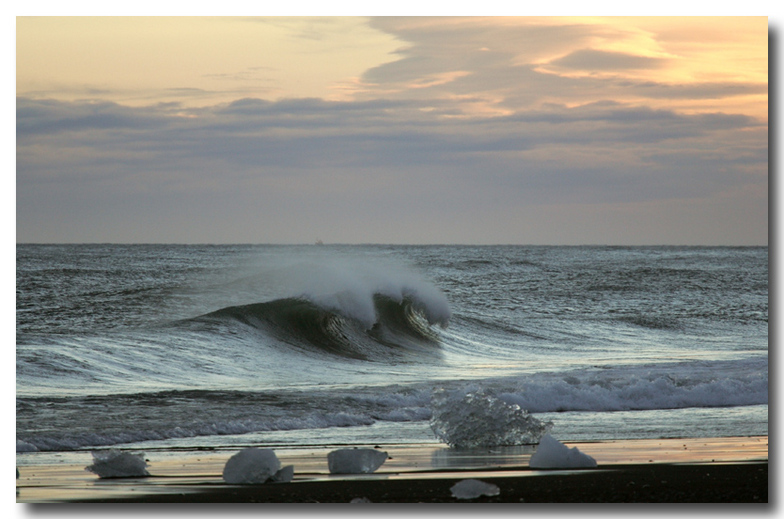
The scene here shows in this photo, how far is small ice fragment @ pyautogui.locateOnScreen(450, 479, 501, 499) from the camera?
3.94 meters

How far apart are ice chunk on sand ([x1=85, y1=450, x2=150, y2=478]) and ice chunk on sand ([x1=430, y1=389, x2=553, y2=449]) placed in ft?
5.66

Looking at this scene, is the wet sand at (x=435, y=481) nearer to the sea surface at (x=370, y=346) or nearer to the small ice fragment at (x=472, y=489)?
the small ice fragment at (x=472, y=489)

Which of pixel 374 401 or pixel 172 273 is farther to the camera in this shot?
pixel 172 273

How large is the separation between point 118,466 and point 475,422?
2009 millimetres

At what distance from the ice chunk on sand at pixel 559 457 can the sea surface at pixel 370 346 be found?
2.28 ft

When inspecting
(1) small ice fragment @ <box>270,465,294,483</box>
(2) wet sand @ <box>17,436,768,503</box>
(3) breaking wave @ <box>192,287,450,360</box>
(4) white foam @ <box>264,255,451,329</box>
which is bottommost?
(2) wet sand @ <box>17,436,768,503</box>

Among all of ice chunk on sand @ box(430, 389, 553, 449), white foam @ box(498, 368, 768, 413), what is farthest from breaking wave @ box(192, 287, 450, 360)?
ice chunk on sand @ box(430, 389, 553, 449)

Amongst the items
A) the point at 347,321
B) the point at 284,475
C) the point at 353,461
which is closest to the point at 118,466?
the point at 284,475

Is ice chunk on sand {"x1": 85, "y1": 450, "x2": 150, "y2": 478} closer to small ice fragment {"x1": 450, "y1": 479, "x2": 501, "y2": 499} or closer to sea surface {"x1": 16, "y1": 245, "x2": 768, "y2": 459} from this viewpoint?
sea surface {"x1": 16, "y1": 245, "x2": 768, "y2": 459}

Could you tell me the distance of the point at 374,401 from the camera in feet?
21.7

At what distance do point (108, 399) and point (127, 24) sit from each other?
2.77 metres

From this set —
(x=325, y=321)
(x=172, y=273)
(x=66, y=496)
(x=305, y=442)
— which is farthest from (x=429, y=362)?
(x=172, y=273)

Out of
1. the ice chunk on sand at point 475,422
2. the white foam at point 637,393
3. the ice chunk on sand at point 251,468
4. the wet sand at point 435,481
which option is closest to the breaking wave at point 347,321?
the white foam at point 637,393

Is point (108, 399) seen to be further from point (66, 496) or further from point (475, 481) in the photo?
point (475, 481)
